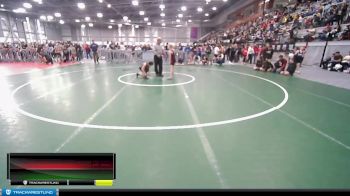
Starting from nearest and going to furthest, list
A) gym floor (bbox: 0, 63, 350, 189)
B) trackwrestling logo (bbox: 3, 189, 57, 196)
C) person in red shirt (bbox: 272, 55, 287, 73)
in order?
trackwrestling logo (bbox: 3, 189, 57, 196) → gym floor (bbox: 0, 63, 350, 189) → person in red shirt (bbox: 272, 55, 287, 73)

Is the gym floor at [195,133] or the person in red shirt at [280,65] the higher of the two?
the person in red shirt at [280,65]

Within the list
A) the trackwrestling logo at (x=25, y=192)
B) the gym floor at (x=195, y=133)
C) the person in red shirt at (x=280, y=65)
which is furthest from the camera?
the person in red shirt at (x=280, y=65)

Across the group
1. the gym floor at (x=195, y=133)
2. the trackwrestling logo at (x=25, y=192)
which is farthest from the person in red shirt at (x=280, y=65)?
the trackwrestling logo at (x=25, y=192)

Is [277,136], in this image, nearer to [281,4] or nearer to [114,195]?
[114,195]

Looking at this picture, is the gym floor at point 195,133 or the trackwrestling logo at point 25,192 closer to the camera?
the trackwrestling logo at point 25,192

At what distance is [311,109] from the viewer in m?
5.71

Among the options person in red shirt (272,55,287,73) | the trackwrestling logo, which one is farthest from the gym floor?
person in red shirt (272,55,287,73)

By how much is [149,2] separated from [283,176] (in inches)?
1261

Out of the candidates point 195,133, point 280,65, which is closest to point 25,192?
point 195,133

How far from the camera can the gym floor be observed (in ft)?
9.46

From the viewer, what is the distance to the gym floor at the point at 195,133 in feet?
9.46

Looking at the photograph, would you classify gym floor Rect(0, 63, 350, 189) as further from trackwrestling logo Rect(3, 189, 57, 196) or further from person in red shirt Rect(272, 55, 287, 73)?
person in red shirt Rect(272, 55, 287, 73)

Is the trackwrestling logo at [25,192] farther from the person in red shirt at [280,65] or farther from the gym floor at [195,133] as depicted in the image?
the person in red shirt at [280,65]

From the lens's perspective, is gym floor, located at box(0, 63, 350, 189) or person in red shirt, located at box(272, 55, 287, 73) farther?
person in red shirt, located at box(272, 55, 287, 73)
